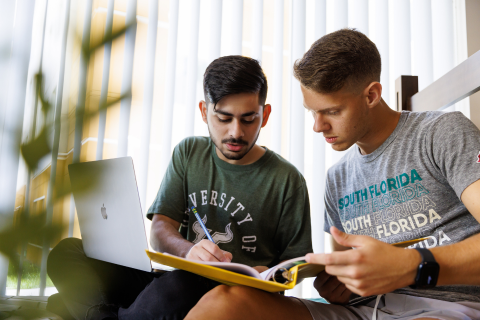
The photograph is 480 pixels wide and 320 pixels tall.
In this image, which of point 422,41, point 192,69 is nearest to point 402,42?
point 422,41

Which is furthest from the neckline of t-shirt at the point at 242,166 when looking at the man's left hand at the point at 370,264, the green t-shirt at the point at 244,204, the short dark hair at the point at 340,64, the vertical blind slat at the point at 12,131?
the vertical blind slat at the point at 12,131

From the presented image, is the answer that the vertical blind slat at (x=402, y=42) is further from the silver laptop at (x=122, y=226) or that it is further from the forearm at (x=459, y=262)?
the silver laptop at (x=122, y=226)

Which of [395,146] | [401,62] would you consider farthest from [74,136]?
[401,62]

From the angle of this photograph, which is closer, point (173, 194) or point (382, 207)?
point (382, 207)

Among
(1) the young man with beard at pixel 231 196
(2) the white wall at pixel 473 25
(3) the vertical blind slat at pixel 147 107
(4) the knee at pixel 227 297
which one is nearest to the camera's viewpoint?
(4) the knee at pixel 227 297

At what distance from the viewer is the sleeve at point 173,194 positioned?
3.96 feet

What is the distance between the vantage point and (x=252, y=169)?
49.4 inches

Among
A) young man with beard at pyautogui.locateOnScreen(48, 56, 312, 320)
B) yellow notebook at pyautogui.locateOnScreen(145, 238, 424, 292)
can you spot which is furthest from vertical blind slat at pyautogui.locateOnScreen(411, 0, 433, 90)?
yellow notebook at pyautogui.locateOnScreen(145, 238, 424, 292)

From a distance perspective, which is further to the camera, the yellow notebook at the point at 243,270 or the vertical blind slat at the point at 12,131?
the yellow notebook at the point at 243,270

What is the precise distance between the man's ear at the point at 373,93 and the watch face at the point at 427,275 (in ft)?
1.68

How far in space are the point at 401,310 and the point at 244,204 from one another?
0.57 m

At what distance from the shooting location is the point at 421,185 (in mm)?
904

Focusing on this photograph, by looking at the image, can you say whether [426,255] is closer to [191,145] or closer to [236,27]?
[191,145]

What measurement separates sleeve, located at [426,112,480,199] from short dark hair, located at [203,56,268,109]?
549 millimetres
